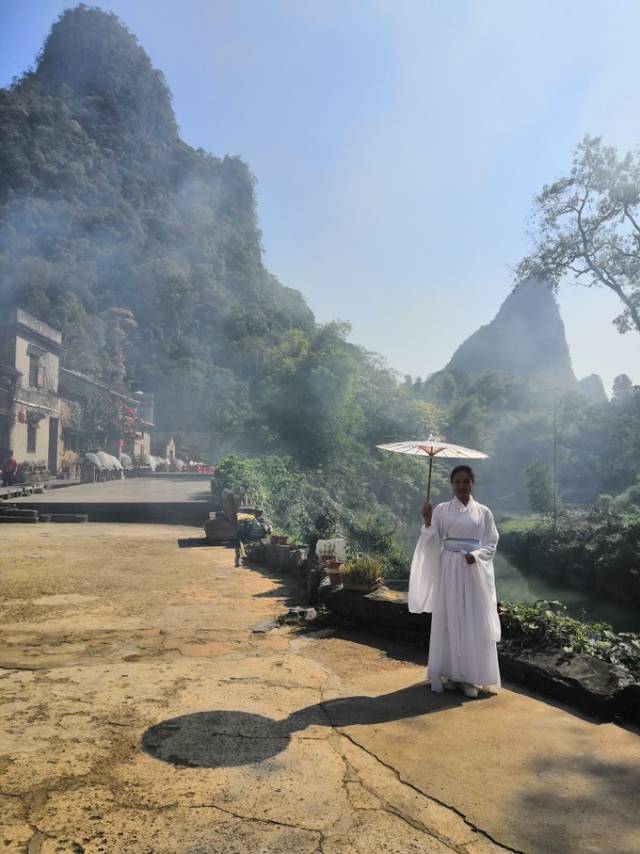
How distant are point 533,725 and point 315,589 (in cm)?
350

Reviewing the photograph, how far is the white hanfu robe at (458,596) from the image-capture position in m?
4.12

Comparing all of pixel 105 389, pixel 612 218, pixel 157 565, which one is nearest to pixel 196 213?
pixel 105 389

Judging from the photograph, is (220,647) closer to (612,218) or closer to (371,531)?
(371,531)

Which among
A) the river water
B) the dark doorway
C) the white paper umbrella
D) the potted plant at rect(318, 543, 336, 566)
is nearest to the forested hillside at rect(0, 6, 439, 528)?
A: the river water

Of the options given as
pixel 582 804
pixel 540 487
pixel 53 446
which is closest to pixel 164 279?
pixel 53 446

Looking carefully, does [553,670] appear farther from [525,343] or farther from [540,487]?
[525,343]

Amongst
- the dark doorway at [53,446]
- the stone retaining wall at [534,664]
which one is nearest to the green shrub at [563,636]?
the stone retaining wall at [534,664]

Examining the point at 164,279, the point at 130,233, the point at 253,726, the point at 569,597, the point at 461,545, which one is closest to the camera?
the point at 253,726

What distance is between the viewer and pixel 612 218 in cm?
1992

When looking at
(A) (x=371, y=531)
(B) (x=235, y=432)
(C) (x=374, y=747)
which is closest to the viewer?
(C) (x=374, y=747)

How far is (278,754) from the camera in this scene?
9.98ft

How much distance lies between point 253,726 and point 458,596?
170 cm

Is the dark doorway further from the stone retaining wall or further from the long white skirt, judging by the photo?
the long white skirt

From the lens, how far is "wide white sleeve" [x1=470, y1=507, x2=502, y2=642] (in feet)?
13.9
